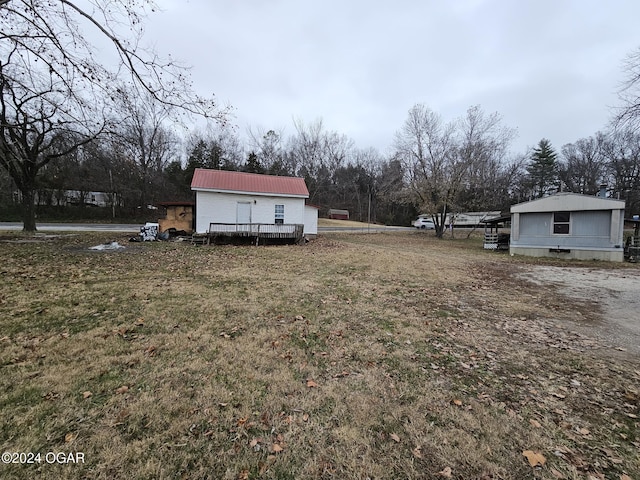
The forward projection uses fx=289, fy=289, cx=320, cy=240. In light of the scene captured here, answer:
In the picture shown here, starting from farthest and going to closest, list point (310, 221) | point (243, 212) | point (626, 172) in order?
point (626, 172) < point (310, 221) < point (243, 212)

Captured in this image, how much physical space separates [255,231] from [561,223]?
55.5 feet

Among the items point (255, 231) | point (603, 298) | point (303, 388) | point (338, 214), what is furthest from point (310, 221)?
point (338, 214)

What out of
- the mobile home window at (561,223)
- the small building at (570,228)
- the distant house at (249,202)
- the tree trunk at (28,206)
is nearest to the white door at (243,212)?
the distant house at (249,202)

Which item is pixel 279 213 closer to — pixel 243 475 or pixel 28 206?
pixel 28 206

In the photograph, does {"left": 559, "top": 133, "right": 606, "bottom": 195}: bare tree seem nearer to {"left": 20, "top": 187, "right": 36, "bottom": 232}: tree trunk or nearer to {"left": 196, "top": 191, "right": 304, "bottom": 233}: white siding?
{"left": 196, "top": 191, "right": 304, "bottom": 233}: white siding

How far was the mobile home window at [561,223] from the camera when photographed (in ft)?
52.0

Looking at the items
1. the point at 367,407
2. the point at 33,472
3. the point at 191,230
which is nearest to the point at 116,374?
the point at 33,472

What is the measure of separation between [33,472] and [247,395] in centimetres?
149

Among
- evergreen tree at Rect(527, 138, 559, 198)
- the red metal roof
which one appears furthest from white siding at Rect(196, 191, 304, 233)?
evergreen tree at Rect(527, 138, 559, 198)

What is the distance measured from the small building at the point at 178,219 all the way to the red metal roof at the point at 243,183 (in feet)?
5.58

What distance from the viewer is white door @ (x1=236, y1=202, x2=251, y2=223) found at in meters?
18.7

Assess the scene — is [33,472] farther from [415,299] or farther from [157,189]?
[157,189]

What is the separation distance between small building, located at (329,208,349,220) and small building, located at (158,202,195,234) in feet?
104

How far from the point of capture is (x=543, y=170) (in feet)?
142
